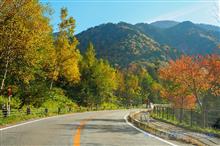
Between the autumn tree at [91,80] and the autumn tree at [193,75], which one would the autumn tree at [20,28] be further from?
the autumn tree at [91,80]

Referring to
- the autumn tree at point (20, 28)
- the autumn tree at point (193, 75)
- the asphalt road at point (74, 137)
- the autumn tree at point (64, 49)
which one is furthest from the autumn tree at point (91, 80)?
the asphalt road at point (74, 137)

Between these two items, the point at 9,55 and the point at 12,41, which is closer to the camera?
the point at 12,41

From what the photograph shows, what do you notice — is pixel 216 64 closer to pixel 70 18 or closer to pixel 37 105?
pixel 37 105

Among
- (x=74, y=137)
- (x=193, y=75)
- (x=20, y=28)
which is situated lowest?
(x=74, y=137)

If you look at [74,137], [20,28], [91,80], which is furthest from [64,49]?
[74,137]

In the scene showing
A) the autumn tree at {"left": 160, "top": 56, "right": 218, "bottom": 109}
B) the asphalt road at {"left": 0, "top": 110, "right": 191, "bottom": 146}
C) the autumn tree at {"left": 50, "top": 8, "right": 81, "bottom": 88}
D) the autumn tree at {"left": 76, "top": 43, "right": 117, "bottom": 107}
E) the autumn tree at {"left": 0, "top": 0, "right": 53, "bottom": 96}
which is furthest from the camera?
the autumn tree at {"left": 76, "top": 43, "right": 117, "bottom": 107}

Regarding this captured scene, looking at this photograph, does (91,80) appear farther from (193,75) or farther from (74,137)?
(74,137)

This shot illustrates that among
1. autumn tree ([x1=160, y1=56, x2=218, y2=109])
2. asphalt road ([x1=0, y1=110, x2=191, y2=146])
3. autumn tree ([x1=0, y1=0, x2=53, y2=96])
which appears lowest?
asphalt road ([x1=0, y1=110, x2=191, y2=146])

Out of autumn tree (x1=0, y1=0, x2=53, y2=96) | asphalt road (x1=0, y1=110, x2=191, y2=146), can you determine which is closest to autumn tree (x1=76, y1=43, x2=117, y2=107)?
autumn tree (x1=0, y1=0, x2=53, y2=96)

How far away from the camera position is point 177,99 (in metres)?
64.0

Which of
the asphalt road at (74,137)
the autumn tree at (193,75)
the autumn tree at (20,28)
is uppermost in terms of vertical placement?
the autumn tree at (20,28)

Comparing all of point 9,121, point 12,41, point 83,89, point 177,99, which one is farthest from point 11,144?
point 83,89

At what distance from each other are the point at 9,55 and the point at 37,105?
17566mm

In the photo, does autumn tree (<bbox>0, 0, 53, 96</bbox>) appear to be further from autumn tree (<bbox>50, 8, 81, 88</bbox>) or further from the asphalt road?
autumn tree (<bbox>50, 8, 81, 88</bbox>)
